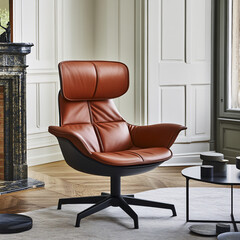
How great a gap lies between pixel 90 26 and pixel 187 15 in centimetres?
118

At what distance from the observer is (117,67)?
3.93 metres

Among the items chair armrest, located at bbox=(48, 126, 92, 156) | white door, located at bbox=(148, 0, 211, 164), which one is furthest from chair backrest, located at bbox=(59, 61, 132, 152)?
white door, located at bbox=(148, 0, 211, 164)

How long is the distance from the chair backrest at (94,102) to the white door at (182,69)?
1.36m

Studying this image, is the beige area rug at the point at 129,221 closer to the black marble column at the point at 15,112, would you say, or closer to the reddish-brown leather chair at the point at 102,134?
the reddish-brown leather chair at the point at 102,134

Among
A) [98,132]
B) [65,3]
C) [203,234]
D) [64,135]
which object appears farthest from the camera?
[65,3]

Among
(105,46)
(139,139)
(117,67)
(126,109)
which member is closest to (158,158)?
(139,139)

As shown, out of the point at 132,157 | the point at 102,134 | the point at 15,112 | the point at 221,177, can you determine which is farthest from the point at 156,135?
the point at 15,112

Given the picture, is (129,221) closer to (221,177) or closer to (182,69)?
(221,177)

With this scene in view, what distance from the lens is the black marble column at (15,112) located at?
4.41 meters

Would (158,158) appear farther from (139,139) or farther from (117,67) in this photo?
(117,67)

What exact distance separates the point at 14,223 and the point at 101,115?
108 cm

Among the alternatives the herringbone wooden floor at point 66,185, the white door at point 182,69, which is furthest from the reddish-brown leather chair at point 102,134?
the white door at point 182,69

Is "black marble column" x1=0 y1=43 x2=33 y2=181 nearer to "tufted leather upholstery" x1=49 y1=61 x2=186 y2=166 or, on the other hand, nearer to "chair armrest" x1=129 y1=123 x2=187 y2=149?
"tufted leather upholstery" x1=49 y1=61 x2=186 y2=166

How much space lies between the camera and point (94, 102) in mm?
3912
